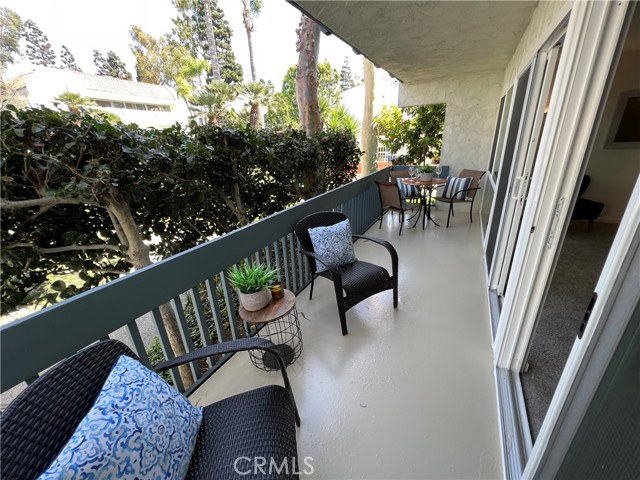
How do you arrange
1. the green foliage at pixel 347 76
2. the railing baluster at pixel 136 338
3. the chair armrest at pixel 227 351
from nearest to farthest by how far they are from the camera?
the chair armrest at pixel 227 351
the railing baluster at pixel 136 338
the green foliage at pixel 347 76

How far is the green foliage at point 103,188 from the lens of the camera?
1.77 m

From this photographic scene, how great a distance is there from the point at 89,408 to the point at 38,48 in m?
35.5

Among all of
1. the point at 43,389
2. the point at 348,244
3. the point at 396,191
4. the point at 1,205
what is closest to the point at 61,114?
the point at 1,205

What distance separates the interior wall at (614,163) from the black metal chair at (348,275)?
3.74m

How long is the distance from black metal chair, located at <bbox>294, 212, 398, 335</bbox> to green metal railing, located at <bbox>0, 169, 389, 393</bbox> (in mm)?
207

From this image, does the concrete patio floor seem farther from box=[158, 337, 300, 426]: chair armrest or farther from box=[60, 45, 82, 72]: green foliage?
box=[60, 45, 82, 72]: green foliage

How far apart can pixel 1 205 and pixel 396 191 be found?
165 inches

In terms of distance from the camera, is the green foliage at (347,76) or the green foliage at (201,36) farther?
the green foliage at (347,76)

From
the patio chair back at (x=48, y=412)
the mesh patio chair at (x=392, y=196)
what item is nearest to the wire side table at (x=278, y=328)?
the patio chair back at (x=48, y=412)

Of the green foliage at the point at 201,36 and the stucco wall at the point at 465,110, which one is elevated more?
the green foliage at the point at 201,36

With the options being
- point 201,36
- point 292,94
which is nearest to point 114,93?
point 201,36

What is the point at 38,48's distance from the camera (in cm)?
2230

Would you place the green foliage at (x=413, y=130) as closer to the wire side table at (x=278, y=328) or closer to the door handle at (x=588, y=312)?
the wire side table at (x=278, y=328)

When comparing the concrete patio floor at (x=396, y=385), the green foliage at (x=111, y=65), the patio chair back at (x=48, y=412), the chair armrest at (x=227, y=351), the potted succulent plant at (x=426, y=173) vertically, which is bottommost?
the concrete patio floor at (x=396, y=385)
